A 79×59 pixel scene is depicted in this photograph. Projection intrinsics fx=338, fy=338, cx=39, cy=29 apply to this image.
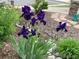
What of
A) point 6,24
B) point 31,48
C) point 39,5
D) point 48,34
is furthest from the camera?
point 39,5

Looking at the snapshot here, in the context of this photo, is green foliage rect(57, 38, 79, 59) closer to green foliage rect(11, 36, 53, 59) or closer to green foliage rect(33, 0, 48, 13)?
green foliage rect(11, 36, 53, 59)

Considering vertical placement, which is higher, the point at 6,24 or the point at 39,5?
the point at 6,24

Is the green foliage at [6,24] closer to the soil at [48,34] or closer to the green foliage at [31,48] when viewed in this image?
the soil at [48,34]

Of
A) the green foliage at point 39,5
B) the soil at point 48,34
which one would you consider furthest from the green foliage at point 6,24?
the green foliage at point 39,5

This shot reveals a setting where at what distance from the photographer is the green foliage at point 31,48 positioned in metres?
4.91

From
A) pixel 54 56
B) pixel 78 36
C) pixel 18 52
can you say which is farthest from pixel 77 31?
pixel 18 52

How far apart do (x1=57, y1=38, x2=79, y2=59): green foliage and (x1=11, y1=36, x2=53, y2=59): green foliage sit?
278mm

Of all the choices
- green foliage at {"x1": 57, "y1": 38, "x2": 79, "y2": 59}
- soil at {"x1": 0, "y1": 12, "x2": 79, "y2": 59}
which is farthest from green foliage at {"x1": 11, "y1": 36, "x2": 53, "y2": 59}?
green foliage at {"x1": 57, "y1": 38, "x2": 79, "y2": 59}

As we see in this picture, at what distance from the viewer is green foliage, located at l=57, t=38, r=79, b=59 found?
17.2 ft

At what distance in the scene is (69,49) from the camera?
524 cm

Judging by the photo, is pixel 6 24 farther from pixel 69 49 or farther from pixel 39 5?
pixel 39 5

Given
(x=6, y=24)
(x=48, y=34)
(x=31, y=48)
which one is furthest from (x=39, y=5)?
(x=31, y=48)

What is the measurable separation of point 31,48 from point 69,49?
65 cm

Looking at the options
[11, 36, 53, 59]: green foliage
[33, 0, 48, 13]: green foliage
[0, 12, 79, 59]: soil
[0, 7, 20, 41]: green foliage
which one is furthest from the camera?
[33, 0, 48, 13]: green foliage
